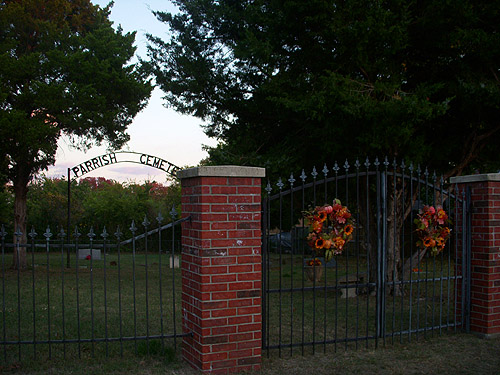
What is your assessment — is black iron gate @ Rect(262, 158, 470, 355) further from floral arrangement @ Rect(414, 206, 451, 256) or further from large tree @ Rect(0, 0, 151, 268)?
large tree @ Rect(0, 0, 151, 268)

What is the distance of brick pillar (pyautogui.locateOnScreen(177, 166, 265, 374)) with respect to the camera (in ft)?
14.1

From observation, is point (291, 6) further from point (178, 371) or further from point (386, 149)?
point (178, 371)

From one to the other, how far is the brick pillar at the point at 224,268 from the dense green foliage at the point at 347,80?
392 cm

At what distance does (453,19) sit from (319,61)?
2.44 meters

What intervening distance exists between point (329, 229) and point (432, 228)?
1.59 meters

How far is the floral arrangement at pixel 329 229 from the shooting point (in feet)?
16.6

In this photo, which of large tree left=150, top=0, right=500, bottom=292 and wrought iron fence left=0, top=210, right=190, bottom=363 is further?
large tree left=150, top=0, right=500, bottom=292

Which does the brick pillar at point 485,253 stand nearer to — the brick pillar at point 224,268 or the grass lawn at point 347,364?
the grass lawn at point 347,364

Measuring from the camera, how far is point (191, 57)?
36.7 feet

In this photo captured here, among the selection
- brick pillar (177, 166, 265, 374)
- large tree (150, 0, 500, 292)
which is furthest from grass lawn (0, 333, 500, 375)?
large tree (150, 0, 500, 292)

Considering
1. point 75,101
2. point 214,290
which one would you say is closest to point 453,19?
point 214,290

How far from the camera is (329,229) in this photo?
5.19 meters

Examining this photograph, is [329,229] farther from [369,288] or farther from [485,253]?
[369,288]

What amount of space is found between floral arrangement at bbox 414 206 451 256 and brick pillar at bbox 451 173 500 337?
426 mm
